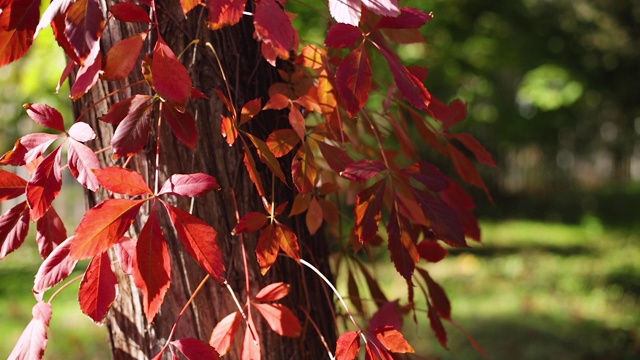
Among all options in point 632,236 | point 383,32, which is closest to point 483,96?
point 632,236

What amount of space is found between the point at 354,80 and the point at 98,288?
0.41m

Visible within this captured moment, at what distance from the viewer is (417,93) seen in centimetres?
84

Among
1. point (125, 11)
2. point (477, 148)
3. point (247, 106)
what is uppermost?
point (125, 11)

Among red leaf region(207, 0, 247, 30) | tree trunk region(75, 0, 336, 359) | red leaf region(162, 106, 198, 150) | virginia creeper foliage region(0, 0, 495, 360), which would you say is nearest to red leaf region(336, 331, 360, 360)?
virginia creeper foliage region(0, 0, 495, 360)

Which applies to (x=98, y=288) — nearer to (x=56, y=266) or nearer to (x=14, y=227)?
(x=56, y=266)

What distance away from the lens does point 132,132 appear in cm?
83

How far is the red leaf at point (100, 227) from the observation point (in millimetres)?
772

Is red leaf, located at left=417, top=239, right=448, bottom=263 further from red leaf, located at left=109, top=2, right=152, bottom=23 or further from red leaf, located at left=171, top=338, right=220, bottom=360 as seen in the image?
red leaf, located at left=109, top=2, right=152, bottom=23

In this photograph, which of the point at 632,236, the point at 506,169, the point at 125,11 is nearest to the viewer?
the point at 125,11

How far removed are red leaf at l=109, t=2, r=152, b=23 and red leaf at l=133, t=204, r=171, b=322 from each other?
0.76 feet

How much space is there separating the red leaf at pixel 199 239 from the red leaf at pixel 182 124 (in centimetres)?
11

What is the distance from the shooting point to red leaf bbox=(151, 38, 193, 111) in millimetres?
807

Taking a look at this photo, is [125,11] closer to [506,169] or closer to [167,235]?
[167,235]

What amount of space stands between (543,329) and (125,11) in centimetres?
547
